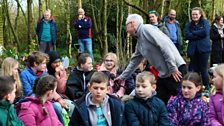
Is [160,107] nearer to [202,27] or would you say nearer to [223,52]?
[202,27]

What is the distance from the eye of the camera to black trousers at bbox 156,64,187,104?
5793 millimetres

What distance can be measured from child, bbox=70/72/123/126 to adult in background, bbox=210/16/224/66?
6957 mm

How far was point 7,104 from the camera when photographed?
168 inches

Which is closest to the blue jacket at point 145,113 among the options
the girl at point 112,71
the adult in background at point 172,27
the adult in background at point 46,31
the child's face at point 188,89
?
the child's face at point 188,89

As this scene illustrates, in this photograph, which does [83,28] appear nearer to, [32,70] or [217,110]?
[32,70]

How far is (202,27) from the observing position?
28.6 ft

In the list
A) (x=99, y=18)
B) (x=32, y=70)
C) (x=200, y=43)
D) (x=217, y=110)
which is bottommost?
(x=217, y=110)

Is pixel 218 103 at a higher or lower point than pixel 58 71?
lower

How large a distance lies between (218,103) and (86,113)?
1584 millimetres

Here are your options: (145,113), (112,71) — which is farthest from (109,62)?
(145,113)

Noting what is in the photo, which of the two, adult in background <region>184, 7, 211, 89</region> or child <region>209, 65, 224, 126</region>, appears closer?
child <region>209, 65, 224, 126</region>

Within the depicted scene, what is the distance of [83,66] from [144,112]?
5.23ft

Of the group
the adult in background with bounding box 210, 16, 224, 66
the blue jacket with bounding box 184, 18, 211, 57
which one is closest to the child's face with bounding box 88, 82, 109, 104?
the blue jacket with bounding box 184, 18, 211, 57

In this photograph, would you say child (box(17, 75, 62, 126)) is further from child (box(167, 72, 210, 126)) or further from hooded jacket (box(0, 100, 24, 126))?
child (box(167, 72, 210, 126))
